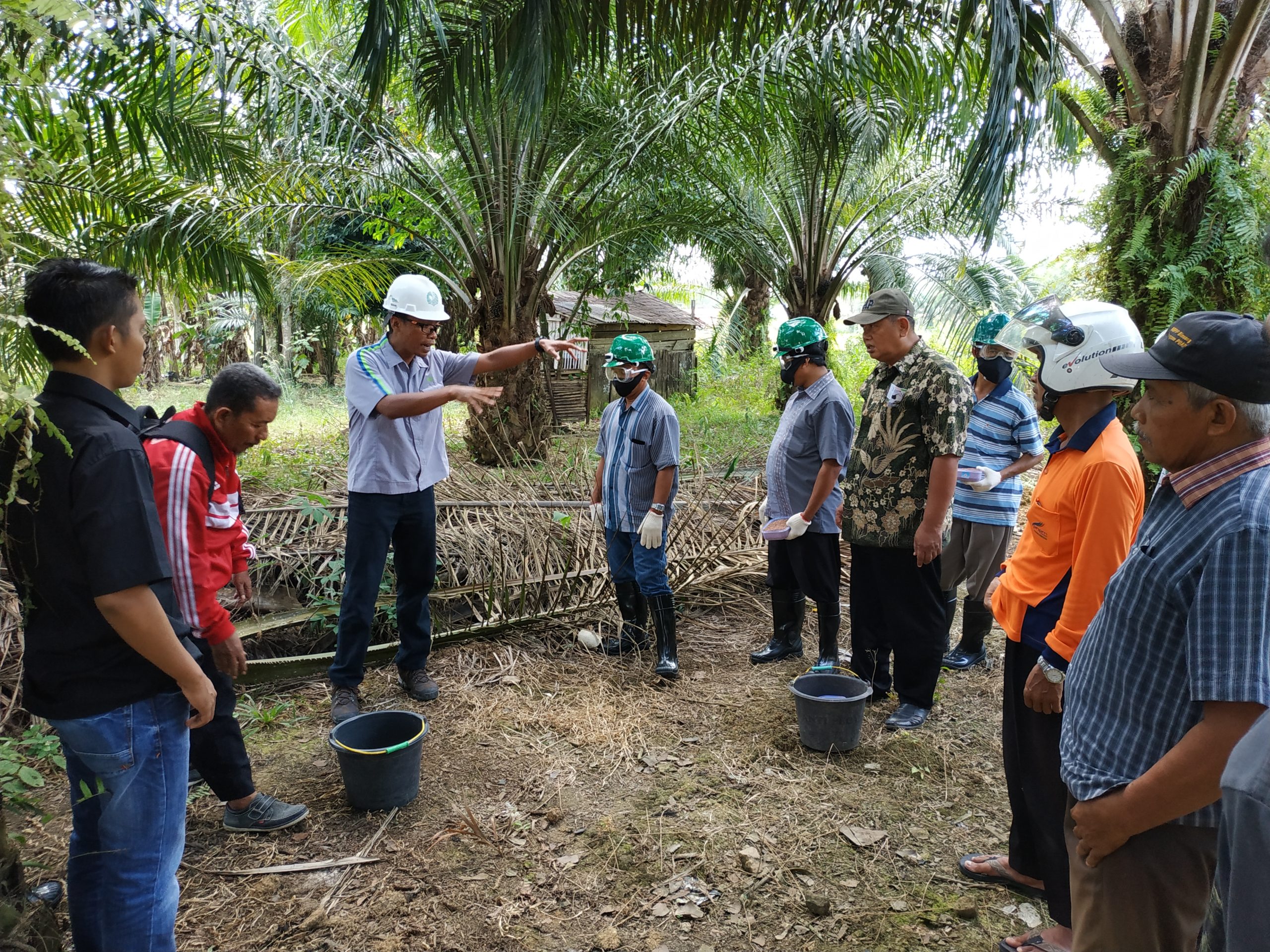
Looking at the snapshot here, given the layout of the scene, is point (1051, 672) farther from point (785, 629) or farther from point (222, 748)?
point (222, 748)

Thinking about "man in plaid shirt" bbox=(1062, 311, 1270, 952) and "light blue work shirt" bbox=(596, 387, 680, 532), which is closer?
"man in plaid shirt" bbox=(1062, 311, 1270, 952)

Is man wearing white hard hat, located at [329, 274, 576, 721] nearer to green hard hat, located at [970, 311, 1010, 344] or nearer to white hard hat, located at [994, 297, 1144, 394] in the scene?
white hard hat, located at [994, 297, 1144, 394]

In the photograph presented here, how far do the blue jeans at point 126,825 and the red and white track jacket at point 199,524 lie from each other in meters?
0.50

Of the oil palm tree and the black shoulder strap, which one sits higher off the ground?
the oil palm tree

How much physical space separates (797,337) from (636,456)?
1092mm

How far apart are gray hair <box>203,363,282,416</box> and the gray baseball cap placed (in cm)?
253

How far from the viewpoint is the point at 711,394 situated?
15.3 meters

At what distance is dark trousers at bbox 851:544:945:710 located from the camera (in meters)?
3.59

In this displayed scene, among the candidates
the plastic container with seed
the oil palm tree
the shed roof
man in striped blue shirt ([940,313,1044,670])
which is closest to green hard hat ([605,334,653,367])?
the plastic container with seed

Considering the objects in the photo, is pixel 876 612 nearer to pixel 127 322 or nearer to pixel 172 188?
pixel 127 322

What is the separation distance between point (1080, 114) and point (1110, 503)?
14.9 ft

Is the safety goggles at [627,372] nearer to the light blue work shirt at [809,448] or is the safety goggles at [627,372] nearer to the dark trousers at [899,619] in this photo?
the light blue work shirt at [809,448]

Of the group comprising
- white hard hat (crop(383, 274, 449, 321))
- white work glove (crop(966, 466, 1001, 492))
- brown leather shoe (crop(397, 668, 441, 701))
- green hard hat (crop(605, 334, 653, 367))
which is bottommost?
brown leather shoe (crop(397, 668, 441, 701))

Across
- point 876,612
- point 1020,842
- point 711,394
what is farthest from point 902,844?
point 711,394
